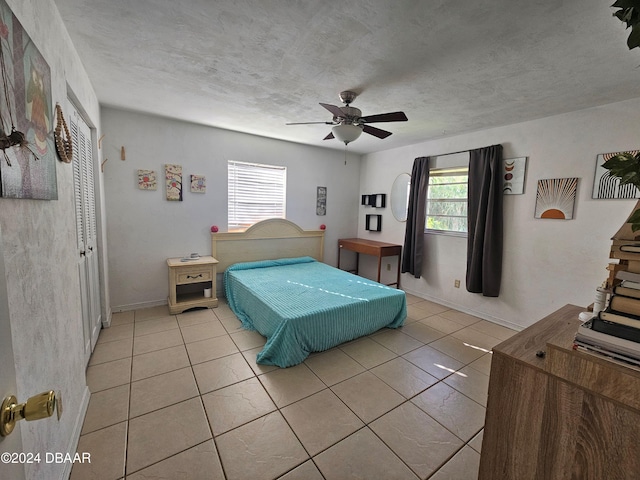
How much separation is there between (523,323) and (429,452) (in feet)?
7.84

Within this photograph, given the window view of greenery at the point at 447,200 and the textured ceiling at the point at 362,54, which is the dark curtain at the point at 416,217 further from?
the textured ceiling at the point at 362,54

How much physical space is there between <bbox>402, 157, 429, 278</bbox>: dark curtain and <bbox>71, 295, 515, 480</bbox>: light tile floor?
Answer: 1435 millimetres

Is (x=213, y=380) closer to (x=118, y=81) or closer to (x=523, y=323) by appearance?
(x=118, y=81)

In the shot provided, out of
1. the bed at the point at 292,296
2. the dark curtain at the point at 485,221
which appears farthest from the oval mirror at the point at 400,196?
the bed at the point at 292,296

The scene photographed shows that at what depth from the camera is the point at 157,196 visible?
3.42 m

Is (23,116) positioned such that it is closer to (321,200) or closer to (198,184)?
(198,184)

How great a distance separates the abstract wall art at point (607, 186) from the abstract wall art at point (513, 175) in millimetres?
597

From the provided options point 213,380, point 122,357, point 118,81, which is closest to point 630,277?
point 213,380

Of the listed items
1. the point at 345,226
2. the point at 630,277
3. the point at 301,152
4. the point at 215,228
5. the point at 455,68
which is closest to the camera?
the point at 630,277

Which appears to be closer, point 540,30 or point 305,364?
point 540,30

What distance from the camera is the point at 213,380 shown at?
82.8 inches

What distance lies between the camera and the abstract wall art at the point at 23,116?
2.68 feet

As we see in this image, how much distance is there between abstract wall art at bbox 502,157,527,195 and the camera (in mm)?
3082

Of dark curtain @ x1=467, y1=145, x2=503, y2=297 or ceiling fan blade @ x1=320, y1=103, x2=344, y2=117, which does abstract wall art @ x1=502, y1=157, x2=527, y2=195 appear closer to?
dark curtain @ x1=467, y1=145, x2=503, y2=297
